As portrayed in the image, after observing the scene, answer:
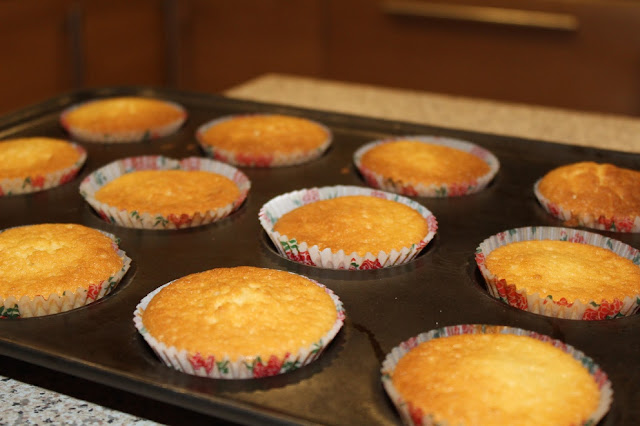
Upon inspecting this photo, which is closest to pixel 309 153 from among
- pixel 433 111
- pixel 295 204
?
pixel 295 204

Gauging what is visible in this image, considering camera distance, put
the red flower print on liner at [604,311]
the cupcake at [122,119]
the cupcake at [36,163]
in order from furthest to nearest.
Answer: the cupcake at [122,119], the cupcake at [36,163], the red flower print on liner at [604,311]

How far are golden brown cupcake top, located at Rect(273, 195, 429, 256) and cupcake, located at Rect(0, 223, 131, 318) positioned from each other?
419 mm

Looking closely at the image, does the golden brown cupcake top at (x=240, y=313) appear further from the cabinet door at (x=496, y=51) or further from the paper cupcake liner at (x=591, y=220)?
the cabinet door at (x=496, y=51)

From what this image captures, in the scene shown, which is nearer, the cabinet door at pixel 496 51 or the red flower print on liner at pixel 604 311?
the red flower print on liner at pixel 604 311

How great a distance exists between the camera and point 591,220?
6.17ft

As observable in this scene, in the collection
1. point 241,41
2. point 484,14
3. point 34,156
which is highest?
point 484,14

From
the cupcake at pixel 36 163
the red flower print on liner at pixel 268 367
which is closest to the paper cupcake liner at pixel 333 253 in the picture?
the red flower print on liner at pixel 268 367

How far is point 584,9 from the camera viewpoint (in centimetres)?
419

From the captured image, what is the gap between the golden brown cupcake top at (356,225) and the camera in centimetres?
174

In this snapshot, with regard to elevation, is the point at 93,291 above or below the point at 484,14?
below

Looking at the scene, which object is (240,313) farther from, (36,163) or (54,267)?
(36,163)

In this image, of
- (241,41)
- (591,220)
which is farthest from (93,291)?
(241,41)

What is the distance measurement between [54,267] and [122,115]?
973 mm

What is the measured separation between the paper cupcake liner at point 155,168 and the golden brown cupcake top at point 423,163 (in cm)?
39
